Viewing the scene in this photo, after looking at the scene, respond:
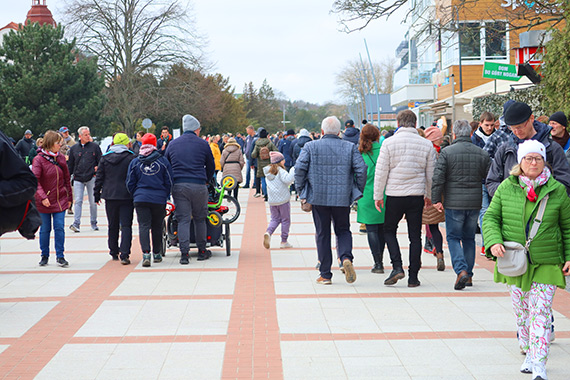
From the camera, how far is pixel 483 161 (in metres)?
8.05

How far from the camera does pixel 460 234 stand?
8086 mm

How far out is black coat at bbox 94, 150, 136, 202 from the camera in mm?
9938

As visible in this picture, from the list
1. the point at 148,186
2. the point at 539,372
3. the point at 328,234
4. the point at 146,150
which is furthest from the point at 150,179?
the point at 539,372

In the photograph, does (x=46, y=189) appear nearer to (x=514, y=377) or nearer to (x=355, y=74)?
(x=514, y=377)

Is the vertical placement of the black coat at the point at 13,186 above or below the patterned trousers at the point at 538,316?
above

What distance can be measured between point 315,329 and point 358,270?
120 inches

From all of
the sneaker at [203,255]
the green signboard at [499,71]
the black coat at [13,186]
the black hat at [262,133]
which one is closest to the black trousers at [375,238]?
the sneaker at [203,255]

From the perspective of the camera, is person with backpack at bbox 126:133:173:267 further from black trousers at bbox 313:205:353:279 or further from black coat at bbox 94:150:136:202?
black trousers at bbox 313:205:353:279

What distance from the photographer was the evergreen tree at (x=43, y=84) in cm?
3116

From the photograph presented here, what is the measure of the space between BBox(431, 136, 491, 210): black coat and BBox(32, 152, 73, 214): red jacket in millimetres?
4788

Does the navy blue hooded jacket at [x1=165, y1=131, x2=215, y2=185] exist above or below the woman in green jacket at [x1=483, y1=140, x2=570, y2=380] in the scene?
above

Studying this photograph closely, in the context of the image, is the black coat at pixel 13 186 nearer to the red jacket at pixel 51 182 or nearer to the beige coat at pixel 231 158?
the red jacket at pixel 51 182

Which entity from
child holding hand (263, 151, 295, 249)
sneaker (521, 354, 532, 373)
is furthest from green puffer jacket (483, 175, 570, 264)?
child holding hand (263, 151, 295, 249)

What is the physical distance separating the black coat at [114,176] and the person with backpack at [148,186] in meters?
0.29
